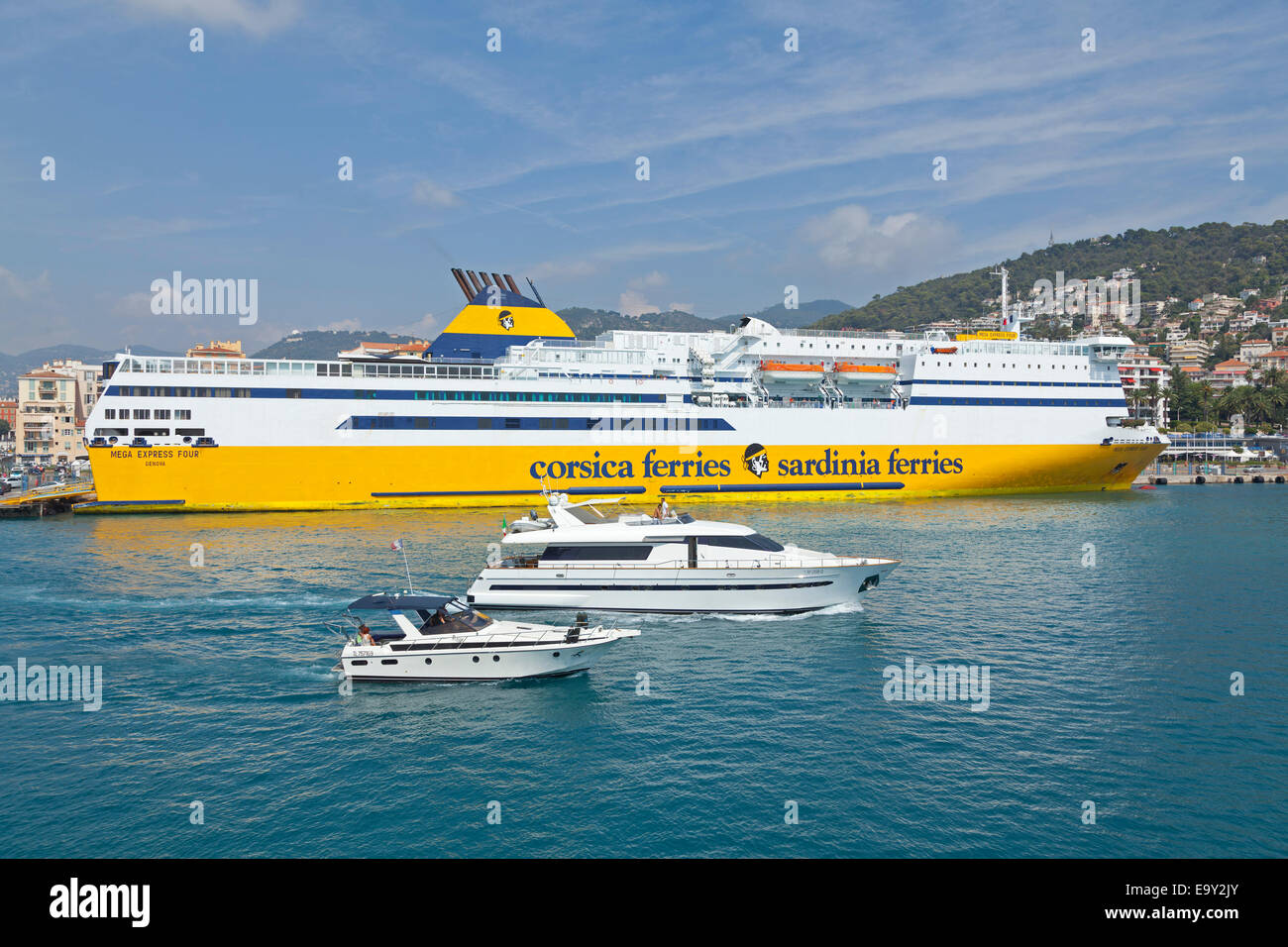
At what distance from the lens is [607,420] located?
1951 inches

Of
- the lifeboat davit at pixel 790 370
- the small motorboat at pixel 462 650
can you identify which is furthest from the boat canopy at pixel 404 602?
the lifeboat davit at pixel 790 370

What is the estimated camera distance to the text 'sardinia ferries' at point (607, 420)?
145 ft

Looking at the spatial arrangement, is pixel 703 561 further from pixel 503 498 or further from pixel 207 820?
pixel 503 498

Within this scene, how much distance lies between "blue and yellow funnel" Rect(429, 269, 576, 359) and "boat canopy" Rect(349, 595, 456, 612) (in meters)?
35.6

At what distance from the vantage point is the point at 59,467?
90.6 m

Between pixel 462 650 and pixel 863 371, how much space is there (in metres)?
45.0

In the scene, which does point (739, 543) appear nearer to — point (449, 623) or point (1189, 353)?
point (449, 623)

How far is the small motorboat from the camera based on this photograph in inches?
706

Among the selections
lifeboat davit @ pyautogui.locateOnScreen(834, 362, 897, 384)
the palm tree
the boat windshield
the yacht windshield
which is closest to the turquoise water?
the boat windshield

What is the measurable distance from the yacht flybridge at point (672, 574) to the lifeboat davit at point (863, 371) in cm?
3507

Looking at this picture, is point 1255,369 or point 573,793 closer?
point 573,793

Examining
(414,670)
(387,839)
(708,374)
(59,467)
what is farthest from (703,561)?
(59,467)
